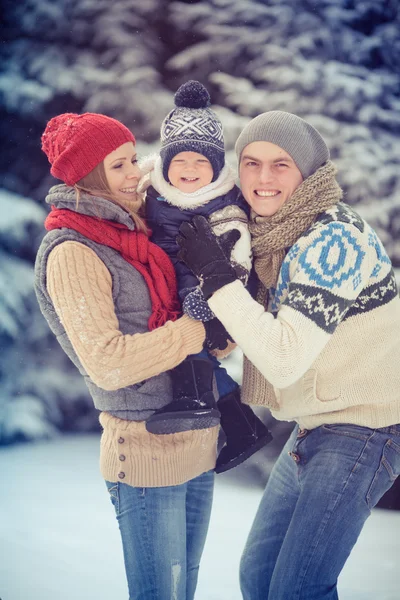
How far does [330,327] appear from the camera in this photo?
5.72 feet

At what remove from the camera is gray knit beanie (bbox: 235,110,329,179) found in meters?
2.02

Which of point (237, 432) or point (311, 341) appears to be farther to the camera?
point (237, 432)

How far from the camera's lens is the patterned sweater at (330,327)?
1719 millimetres

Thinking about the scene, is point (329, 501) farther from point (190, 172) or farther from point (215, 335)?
point (190, 172)

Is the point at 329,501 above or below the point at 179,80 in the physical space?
below

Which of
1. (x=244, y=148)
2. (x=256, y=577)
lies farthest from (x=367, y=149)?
(x=256, y=577)

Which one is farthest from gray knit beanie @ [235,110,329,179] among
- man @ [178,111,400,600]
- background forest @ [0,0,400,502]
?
background forest @ [0,0,400,502]

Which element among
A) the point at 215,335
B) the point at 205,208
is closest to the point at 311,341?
the point at 215,335

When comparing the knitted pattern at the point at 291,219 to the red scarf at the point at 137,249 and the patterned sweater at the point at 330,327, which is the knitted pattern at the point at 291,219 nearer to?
the patterned sweater at the point at 330,327

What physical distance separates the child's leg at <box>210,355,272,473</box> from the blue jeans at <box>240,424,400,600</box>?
226 millimetres

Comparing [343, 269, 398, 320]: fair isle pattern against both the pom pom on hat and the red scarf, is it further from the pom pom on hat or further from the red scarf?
the pom pom on hat

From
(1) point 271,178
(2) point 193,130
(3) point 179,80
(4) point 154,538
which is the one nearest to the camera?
(4) point 154,538

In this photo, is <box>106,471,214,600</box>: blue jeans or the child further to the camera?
the child

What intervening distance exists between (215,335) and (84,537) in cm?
220
